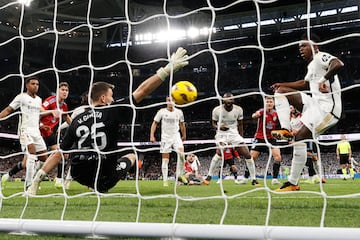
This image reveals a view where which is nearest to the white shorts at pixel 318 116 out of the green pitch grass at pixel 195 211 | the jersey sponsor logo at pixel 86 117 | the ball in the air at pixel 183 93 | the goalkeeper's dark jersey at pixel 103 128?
the green pitch grass at pixel 195 211

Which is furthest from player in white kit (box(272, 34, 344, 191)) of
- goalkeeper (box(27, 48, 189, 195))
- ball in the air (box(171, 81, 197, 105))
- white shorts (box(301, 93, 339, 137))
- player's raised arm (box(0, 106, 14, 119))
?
player's raised arm (box(0, 106, 14, 119))

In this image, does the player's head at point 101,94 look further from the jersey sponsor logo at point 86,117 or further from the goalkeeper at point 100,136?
the jersey sponsor logo at point 86,117

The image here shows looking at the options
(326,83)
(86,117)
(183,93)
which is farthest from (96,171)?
(326,83)

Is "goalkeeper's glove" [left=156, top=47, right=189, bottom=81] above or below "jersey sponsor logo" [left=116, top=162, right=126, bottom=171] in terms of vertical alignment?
above

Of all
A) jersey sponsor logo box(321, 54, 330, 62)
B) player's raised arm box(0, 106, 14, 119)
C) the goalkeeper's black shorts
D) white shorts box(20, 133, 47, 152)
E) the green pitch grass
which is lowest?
the green pitch grass

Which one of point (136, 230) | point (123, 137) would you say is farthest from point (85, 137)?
point (123, 137)

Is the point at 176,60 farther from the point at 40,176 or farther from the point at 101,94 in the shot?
the point at 40,176

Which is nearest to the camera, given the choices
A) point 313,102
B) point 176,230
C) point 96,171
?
point 176,230

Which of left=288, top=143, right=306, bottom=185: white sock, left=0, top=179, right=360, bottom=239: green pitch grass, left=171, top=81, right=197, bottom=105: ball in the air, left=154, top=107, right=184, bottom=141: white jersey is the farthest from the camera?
left=154, top=107, right=184, bottom=141: white jersey

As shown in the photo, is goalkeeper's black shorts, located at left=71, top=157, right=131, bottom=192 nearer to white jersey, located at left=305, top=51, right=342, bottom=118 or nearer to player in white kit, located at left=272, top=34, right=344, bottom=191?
player in white kit, located at left=272, top=34, right=344, bottom=191

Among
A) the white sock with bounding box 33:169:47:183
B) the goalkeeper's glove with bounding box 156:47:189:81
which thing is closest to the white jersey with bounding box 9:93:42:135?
the white sock with bounding box 33:169:47:183

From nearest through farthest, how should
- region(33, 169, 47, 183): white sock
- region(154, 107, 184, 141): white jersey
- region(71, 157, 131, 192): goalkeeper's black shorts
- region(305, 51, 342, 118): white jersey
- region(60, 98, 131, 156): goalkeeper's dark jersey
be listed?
region(60, 98, 131, 156): goalkeeper's dark jersey
region(71, 157, 131, 192): goalkeeper's black shorts
region(305, 51, 342, 118): white jersey
region(33, 169, 47, 183): white sock
region(154, 107, 184, 141): white jersey

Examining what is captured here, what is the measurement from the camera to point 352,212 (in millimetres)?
3148

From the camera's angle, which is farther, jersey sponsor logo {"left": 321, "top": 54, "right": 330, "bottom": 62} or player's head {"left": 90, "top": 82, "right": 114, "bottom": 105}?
jersey sponsor logo {"left": 321, "top": 54, "right": 330, "bottom": 62}
